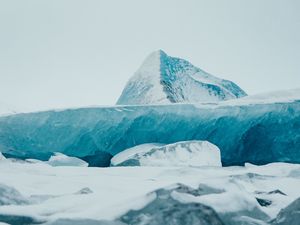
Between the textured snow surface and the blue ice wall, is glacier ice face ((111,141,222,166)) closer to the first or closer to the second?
the blue ice wall

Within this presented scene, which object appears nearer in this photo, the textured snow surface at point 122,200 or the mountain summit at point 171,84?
the textured snow surface at point 122,200

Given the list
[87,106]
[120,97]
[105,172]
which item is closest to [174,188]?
[105,172]

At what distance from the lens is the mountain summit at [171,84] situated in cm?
1241

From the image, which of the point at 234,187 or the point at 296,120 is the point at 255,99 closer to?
the point at 296,120

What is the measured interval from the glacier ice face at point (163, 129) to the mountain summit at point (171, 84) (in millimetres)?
2153

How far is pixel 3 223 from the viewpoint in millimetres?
2785

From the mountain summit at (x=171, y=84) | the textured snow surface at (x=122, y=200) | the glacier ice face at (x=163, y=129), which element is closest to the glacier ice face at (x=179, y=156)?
the glacier ice face at (x=163, y=129)

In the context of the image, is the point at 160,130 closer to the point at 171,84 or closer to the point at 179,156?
the point at 179,156

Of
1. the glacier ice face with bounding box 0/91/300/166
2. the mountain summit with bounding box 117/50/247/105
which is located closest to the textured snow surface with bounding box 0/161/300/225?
the glacier ice face with bounding box 0/91/300/166

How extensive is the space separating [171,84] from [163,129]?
3.23 meters

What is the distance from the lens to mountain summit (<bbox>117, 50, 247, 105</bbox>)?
488 inches

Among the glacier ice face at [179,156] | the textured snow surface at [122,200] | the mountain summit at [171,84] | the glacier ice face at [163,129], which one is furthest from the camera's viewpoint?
the mountain summit at [171,84]

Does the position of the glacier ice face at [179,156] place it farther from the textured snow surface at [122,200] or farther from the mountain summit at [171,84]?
the mountain summit at [171,84]

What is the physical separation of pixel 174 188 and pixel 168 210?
8.8 inches
